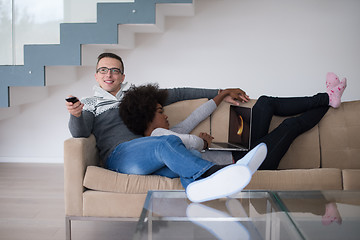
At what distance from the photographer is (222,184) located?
1.48 m

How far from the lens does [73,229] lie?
230cm

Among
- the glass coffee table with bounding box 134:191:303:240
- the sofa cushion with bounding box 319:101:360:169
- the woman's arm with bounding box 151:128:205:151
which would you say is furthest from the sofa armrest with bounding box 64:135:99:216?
the sofa cushion with bounding box 319:101:360:169

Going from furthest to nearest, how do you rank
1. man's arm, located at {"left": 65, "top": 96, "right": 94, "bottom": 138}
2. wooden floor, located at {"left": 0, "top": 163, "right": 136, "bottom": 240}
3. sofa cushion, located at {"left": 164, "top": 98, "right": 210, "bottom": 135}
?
sofa cushion, located at {"left": 164, "top": 98, "right": 210, "bottom": 135} → wooden floor, located at {"left": 0, "top": 163, "right": 136, "bottom": 240} → man's arm, located at {"left": 65, "top": 96, "right": 94, "bottom": 138}

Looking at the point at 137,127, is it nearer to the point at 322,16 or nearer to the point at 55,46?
the point at 55,46

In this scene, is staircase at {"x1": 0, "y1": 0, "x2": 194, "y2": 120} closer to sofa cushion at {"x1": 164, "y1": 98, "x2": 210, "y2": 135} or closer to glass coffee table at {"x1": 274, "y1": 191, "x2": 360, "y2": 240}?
sofa cushion at {"x1": 164, "y1": 98, "x2": 210, "y2": 135}

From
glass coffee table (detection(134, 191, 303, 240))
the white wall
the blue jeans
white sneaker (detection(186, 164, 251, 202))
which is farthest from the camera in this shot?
the white wall

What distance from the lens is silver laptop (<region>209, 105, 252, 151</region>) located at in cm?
228

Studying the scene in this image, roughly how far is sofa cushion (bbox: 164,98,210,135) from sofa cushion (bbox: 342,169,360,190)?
92 cm

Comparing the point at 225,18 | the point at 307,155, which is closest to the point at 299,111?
the point at 307,155

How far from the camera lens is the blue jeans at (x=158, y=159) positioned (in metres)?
1.74

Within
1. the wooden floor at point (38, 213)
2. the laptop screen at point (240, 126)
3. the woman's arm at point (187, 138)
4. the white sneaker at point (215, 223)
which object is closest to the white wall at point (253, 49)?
the wooden floor at point (38, 213)

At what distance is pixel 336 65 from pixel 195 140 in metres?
2.36

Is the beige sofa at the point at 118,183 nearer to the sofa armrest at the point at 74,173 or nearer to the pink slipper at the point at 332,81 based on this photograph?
the sofa armrest at the point at 74,173

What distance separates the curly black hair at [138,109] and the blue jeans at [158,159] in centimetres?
22
